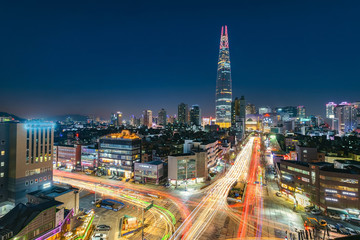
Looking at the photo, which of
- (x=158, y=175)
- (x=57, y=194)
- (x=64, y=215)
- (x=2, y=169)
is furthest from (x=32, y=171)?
(x=158, y=175)

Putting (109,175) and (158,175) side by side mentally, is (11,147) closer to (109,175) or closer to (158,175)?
(109,175)

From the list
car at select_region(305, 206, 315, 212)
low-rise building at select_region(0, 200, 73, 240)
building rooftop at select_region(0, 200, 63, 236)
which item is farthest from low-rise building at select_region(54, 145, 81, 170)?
car at select_region(305, 206, 315, 212)

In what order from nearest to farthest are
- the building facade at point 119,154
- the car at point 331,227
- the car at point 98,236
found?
the car at point 98,236
the car at point 331,227
the building facade at point 119,154

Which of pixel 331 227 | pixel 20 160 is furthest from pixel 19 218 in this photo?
pixel 331 227

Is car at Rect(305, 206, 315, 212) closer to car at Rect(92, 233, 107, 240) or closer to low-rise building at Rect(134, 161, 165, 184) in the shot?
low-rise building at Rect(134, 161, 165, 184)

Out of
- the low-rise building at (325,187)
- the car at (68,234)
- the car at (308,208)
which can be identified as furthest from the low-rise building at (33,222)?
the low-rise building at (325,187)

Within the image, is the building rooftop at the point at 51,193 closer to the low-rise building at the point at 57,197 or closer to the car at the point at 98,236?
the low-rise building at the point at 57,197
